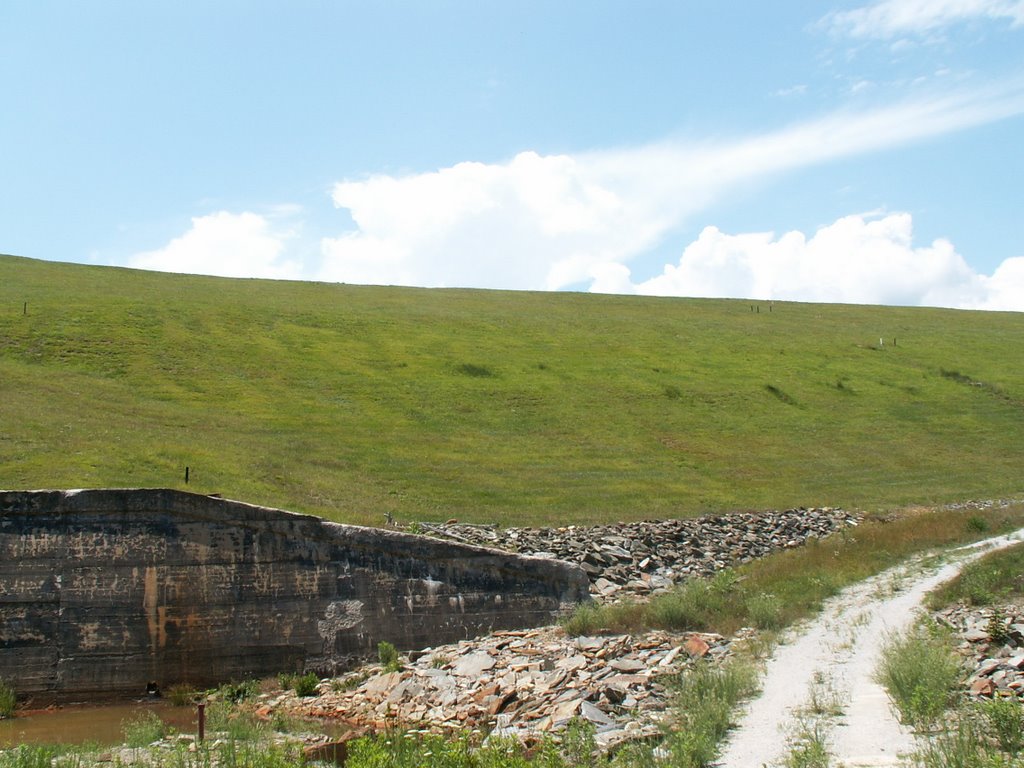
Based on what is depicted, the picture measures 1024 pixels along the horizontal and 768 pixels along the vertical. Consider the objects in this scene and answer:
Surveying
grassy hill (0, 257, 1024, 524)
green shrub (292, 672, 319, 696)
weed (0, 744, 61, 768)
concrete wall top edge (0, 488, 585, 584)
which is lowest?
green shrub (292, 672, 319, 696)

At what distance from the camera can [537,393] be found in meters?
45.3

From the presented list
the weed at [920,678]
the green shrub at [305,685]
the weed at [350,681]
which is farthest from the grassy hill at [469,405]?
the weed at [920,678]

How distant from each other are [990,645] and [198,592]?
14.8 metres

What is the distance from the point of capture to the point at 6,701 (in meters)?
17.5

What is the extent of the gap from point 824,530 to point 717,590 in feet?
40.8

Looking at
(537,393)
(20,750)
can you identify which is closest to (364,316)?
(537,393)

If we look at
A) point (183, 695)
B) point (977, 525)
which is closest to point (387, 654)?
point (183, 695)

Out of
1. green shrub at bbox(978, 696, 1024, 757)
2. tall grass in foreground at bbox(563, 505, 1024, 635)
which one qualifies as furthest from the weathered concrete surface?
green shrub at bbox(978, 696, 1024, 757)

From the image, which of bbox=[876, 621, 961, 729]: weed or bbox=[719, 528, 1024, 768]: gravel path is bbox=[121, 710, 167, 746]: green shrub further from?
bbox=[876, 621, 961, 729]: weed

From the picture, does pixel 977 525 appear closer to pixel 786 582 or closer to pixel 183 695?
pixel 786 582

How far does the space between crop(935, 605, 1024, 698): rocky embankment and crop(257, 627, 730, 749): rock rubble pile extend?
4.08 metres

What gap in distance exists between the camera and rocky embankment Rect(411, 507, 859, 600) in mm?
23341

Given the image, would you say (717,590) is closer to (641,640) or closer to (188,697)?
(641,640)

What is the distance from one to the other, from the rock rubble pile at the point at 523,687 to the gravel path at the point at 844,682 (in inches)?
53.9
